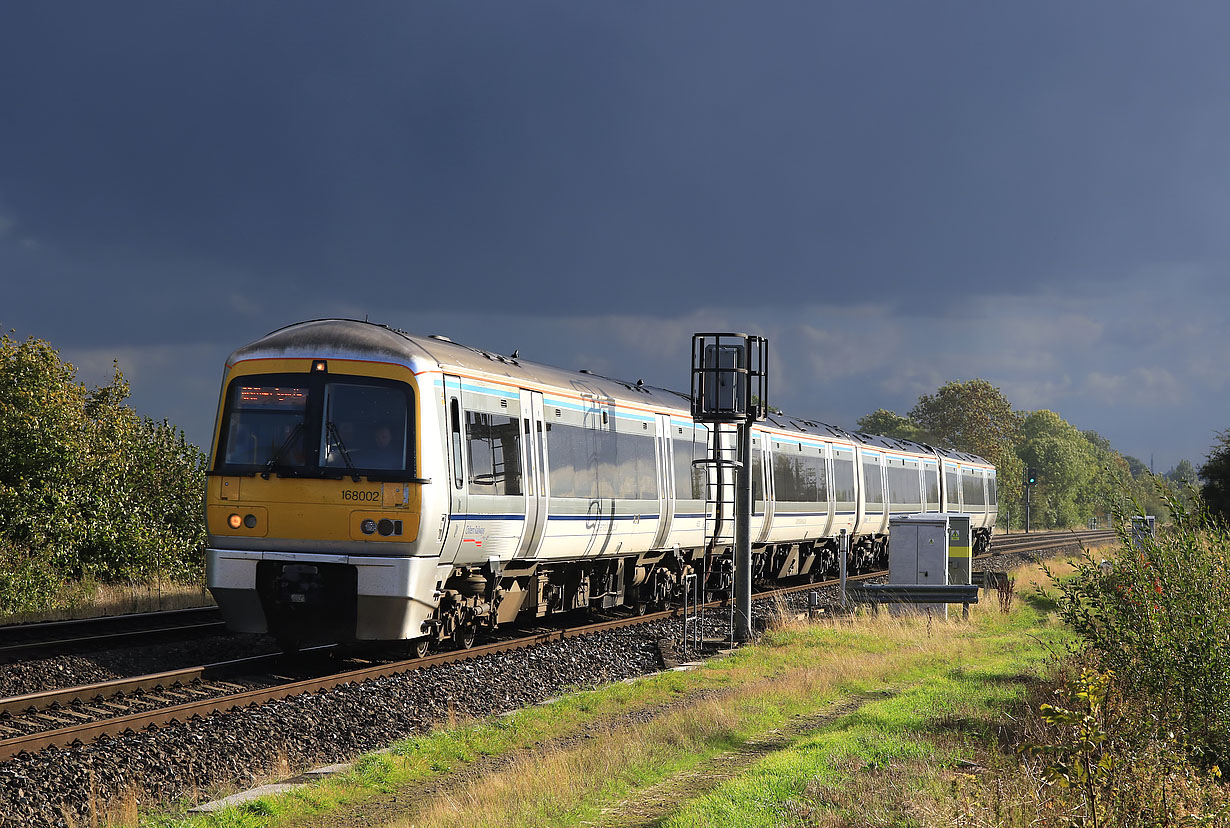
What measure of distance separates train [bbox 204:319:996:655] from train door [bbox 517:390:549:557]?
0.03m

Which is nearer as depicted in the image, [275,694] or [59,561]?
[275,694]

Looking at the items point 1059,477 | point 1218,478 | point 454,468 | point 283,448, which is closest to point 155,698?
point 283,448

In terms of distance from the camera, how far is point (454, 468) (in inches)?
531

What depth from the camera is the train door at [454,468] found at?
13.4 metres

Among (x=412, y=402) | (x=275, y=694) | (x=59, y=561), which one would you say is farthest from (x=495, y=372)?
(x=59, y=561)

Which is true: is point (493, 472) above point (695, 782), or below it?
above

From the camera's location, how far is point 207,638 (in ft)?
51.4

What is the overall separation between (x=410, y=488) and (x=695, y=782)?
5046 mm

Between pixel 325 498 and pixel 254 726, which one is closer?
pixel 254 726

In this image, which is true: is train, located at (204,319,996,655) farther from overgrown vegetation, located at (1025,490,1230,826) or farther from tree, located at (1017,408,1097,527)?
tree, located at (1017,408,1097,527)

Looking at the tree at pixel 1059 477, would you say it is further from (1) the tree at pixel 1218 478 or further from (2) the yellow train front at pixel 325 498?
(2) the yellow train front at pixel 325 498

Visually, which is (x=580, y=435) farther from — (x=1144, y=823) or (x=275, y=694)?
(x=1144, y=823)

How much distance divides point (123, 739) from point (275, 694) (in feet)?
6.59

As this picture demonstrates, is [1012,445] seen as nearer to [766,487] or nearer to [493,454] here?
[766,487]
